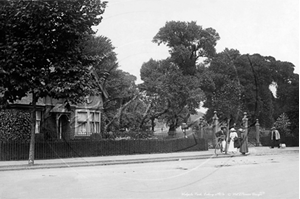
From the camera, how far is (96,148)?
73.6 ft

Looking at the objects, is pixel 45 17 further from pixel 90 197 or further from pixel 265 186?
pixel 265 186

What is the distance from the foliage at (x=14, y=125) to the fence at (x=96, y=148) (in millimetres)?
1254

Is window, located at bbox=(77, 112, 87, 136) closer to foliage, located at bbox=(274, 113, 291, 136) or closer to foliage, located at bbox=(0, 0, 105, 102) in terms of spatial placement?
foliage, located at bbox=(0, 0, 105, 102)

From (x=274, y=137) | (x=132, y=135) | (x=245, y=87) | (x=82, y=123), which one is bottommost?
(x=274, y=137)

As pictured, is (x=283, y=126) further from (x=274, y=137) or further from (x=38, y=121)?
(x=38, y=121)

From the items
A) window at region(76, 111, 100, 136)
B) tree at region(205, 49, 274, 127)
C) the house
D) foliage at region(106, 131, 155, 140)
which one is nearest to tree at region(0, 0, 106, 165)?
foliage at region(106, 131, 155, 140)

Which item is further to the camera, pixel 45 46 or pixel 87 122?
pixel 87 122

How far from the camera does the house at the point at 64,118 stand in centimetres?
2561

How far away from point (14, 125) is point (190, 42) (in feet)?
36.8

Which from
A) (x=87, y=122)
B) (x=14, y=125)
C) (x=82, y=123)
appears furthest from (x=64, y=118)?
(x=14, y=125)

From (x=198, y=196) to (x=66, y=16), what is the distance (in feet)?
35.8

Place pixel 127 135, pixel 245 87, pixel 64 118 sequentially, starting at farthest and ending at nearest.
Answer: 1. pixel 245 87
2. pixel 64 118
3. pixel 127 135

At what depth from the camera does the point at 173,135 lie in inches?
1048

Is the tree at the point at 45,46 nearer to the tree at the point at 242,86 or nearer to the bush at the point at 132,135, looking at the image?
the bush at the point at 132,135
